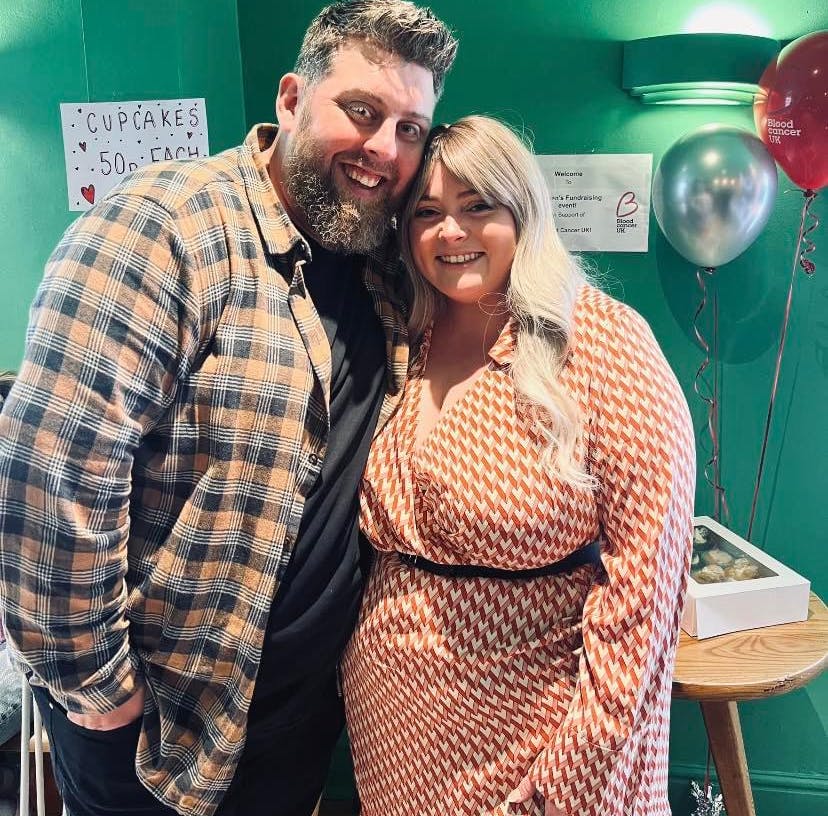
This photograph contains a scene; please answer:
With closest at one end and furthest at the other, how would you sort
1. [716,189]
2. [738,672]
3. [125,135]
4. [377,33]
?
[377,33]
[738,672]
[716,189]
[125,135]

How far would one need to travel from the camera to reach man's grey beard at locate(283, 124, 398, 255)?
130cm

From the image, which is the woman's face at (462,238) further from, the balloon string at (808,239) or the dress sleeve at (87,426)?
the balloon string at (808,239)

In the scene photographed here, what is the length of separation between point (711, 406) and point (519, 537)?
108 centimetres

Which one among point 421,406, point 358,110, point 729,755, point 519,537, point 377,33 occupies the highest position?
point 377,33

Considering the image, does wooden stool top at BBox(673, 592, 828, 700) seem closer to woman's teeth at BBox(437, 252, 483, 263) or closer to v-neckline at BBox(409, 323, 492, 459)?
v-neckline at BBox(409, 323, 492, 459)

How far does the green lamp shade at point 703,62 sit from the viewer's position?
180cm

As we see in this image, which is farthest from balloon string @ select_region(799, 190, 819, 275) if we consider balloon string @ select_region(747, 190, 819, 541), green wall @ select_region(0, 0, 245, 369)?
green wall @ select_region(0, 0, 245, 369)

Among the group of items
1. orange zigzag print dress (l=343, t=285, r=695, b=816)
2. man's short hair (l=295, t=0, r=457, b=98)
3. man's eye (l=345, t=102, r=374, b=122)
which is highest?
man's short hair (l=295, t=0, r=457, b=98)

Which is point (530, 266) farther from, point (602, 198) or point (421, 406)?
point (602, 198)

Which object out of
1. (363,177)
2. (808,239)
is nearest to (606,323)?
(363,177)

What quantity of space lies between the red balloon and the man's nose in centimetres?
98

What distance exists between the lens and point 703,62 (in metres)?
1.80

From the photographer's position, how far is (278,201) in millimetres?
1279

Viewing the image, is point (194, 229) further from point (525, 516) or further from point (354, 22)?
point (525, 516)
